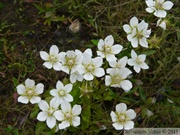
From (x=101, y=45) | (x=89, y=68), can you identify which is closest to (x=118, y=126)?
(x=89, y=68)

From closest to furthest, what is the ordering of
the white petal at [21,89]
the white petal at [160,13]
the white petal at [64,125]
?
1. the white petal at [64,125]
2. the white petal at [21,89]
3. the white petal at [160,13]

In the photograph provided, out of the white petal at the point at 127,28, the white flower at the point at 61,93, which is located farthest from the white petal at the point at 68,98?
the white petal at the point at 127,28

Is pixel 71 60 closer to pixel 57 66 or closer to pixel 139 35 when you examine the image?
pixel 57 66

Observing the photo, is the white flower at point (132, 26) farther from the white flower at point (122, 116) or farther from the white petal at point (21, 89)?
the white petal at point (21, 89)

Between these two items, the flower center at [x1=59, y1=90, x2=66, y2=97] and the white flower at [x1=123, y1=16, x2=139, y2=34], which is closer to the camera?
the flower center at [x1=59, y1=90, x2=66, y2=97]

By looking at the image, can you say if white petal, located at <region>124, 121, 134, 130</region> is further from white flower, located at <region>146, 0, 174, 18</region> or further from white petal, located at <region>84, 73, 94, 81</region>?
white flower, located at <region>146, 0, 174, 18</region>

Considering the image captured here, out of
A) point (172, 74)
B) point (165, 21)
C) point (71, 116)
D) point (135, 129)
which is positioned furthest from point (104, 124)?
point (165, 21)

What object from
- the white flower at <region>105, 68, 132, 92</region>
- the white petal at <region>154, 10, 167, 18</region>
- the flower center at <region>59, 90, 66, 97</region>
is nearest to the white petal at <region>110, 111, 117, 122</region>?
the white flower at <region>105, 68, 132, 92</region>
